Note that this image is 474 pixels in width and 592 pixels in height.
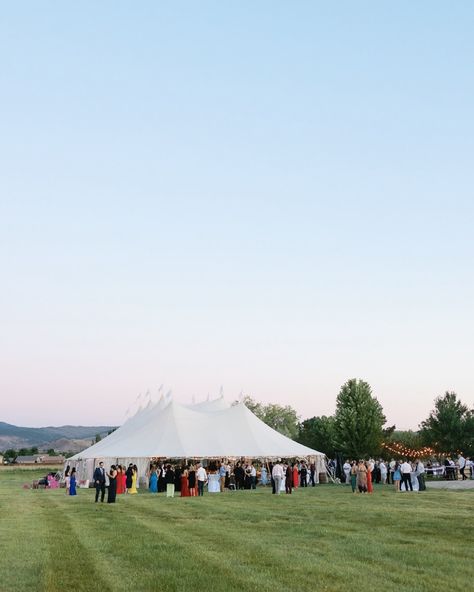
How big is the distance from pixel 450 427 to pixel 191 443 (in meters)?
39.7

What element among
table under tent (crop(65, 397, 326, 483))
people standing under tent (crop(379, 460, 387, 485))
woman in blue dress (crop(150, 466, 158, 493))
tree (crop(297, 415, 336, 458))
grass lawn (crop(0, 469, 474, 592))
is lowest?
grass lawn (crop(0, 469, 474, 592))

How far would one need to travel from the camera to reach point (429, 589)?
834 cm

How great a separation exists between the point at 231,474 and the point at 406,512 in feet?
62.1

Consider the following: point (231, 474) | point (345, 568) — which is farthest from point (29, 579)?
point (231, 474)

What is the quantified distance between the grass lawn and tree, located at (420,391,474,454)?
52.4 m

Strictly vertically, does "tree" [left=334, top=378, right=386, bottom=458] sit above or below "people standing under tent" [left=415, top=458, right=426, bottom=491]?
above

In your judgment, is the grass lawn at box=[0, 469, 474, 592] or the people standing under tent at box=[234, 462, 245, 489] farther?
the people standing under tent at box=[234, 462, 245, 489]

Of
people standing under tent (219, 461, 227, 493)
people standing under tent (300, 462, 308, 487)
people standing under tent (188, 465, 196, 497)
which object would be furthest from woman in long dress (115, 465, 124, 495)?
people standing under tent (300, 462, 308, 487)

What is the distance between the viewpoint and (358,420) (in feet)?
233

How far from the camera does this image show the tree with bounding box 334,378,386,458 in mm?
70938

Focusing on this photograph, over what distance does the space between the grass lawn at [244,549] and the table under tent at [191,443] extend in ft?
59.8

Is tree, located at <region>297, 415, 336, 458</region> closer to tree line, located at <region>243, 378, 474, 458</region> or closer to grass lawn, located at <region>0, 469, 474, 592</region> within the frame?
tree line, located at <region>243, 378, 474, 458</region>

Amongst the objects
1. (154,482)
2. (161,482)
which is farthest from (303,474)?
(154,482)

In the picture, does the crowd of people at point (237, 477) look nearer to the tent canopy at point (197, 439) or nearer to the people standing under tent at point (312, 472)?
the people standing under tent at point (312, 472)
